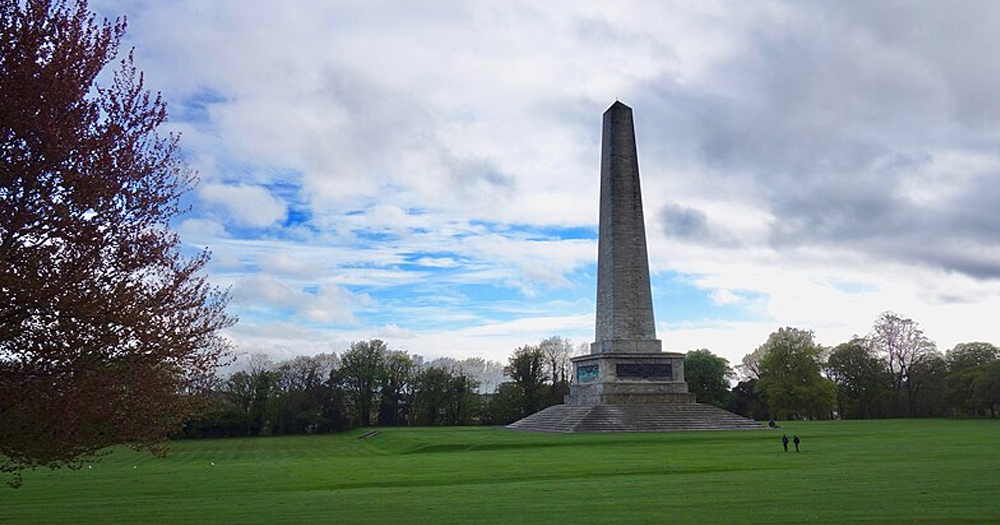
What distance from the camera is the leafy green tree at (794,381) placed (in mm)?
71375

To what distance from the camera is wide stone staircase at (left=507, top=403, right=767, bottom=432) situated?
45.6m

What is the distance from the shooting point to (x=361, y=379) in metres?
84.5

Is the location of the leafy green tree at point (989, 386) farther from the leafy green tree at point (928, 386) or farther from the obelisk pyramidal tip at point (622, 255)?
the obelisk pyramidal tip at point (622, 255)

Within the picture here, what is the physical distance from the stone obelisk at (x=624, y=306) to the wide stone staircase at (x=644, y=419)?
124cm

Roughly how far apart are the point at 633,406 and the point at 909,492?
108 feet

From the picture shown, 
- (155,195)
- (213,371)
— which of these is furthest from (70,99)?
(213,371)

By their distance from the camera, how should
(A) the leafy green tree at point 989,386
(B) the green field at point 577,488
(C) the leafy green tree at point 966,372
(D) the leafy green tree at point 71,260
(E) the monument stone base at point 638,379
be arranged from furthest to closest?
1. (C) the leafy green tree at point 966,372
2. (A) the leafy green tree at point 989,386
3. (E) the monument stone base at point 638,379
4. (B) the green field at point 577,488
5. (D) the leafy green tree at point 71,260

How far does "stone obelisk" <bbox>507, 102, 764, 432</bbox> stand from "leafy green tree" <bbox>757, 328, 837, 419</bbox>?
22.5 m

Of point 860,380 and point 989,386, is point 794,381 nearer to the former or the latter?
point 860,380

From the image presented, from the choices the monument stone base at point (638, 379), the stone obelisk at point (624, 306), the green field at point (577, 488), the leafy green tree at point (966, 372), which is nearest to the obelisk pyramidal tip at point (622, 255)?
the stone obelisk at point (624, 306)

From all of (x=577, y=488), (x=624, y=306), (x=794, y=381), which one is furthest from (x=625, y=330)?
(x=577, y=488)

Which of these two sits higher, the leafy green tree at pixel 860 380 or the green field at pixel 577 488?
the leafy green tree at pixel 860 380

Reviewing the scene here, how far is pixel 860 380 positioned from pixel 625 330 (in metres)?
41.8

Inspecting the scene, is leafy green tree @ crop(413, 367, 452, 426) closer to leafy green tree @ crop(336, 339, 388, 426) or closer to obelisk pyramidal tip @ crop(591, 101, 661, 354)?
leafy green tree @ crop(336, 339, 388, 426)
